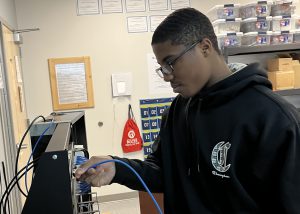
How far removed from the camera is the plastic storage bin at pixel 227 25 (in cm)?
284

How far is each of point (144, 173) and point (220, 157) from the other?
12.9 inches

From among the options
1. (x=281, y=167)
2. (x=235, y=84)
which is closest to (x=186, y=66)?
(x=235, y=84)

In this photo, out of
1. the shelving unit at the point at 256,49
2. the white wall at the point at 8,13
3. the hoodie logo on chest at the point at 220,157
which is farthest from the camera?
the shelving unit at the point at 256,49

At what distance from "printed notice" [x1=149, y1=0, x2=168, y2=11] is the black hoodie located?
2.59 m

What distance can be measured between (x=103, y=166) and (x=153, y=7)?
2.80 metres

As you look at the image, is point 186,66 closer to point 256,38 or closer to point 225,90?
point 225,90

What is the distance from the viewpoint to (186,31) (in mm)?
920

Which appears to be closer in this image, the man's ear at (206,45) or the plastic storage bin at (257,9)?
the man's ear at (206,45)

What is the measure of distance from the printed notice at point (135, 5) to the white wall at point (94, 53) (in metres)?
0.07

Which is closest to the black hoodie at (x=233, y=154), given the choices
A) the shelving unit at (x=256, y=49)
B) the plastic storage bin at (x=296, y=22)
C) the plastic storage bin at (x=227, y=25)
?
the shelving unit at (x=256, y=49)

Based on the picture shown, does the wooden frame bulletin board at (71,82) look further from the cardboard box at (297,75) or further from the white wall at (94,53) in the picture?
the cardboard box at (297,75)

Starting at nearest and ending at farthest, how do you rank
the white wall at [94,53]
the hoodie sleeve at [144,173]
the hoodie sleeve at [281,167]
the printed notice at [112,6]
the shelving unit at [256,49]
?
the hoodie sleeve at [281,167], the hoodie sleeve at [144,173], the shelving unit at [256,49], the white wall at [94,53], the printed notice at [112,6]

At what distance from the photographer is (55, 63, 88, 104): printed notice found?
10.7 ft

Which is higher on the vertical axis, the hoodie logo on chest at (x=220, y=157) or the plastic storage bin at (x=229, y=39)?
the plastic storage bin at (x=229, y=39)
